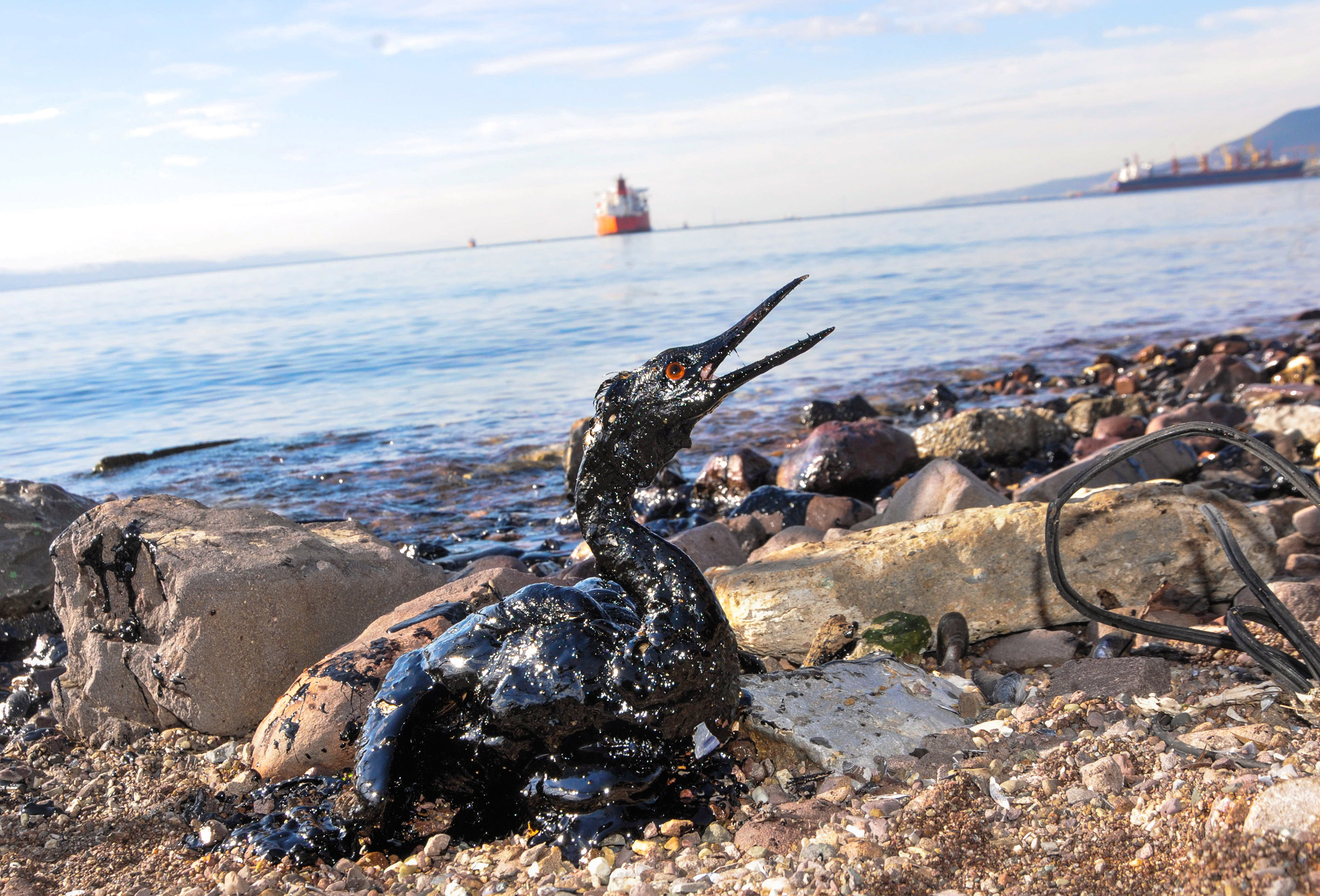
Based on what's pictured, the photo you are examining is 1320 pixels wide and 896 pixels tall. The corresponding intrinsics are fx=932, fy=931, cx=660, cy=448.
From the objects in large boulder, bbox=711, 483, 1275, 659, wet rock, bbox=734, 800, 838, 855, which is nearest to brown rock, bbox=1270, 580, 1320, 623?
large boulder, bbox=711, 483, 1275, 659

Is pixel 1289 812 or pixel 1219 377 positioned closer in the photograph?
pixel 1289 812

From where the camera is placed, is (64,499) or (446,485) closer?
(64,499)

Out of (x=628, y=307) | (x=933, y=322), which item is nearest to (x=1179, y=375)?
(x=933, y=322)

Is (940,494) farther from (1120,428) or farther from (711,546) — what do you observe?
(1120,428)

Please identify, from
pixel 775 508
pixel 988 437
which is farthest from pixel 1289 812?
pixel 988 437

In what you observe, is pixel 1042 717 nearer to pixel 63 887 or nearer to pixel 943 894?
pixel 943 894

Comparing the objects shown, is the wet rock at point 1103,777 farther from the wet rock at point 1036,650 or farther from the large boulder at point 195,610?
the large boulder at point 195,610

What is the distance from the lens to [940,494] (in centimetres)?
559

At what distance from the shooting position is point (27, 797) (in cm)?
368

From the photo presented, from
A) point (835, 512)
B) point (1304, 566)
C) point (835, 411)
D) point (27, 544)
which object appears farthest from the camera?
point (835, 411)

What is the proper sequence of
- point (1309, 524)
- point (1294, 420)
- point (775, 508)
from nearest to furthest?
point (1309, 524), point (775, 508), point (1294, 420)

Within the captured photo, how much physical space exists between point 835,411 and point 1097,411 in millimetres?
2862

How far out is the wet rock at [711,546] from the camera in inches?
230

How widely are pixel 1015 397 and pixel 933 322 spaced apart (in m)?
8.42
